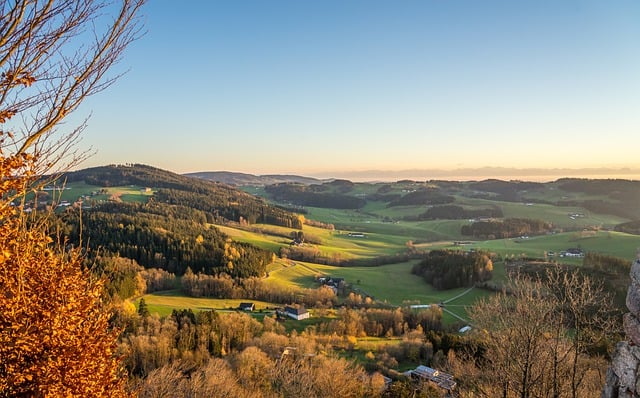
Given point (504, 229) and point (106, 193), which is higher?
point (106, 193)

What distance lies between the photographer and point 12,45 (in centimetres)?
584

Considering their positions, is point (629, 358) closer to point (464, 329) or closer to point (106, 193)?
point (464, 329)

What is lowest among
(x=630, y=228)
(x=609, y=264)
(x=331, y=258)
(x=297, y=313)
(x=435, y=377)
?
(x=331, y=258)

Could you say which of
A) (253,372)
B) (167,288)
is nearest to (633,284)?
(253,372)

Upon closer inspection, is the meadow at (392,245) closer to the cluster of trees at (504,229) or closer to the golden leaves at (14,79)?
the cluster of trees at (504,229)

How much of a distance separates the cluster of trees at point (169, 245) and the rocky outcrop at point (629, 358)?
78530 mm

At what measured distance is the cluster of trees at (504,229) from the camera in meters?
149

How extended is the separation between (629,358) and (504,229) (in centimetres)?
16209

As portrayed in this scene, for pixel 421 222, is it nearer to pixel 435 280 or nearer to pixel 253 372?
pixel 435 280

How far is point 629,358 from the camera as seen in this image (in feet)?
25.7

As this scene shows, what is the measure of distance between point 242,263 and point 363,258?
38.3m

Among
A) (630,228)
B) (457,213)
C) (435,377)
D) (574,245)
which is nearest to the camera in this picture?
(435,377)

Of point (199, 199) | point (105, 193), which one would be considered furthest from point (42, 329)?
point (105, 193)

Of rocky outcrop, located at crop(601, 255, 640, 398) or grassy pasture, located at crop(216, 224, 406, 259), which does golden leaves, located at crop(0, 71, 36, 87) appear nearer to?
rocky outcrop, located at crop(601, 255, 640, 398)
